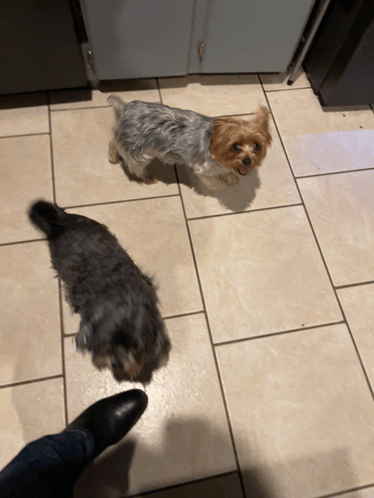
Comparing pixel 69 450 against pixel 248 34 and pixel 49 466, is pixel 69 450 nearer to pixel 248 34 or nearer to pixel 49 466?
pixel 49 466

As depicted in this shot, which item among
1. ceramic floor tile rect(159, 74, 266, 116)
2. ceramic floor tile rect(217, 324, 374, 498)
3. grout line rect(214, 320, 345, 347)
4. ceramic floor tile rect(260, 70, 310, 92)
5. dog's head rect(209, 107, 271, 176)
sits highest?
dog's head rect(209, 107, 271, 176)

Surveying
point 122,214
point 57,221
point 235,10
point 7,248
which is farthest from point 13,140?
point 235,10

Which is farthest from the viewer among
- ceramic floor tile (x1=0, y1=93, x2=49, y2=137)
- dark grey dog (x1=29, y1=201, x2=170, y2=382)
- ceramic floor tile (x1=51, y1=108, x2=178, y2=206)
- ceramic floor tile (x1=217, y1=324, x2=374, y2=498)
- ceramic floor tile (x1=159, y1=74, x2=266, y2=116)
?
ceramic floor tile (x1=159, y1=74, x2=266, y2=116)

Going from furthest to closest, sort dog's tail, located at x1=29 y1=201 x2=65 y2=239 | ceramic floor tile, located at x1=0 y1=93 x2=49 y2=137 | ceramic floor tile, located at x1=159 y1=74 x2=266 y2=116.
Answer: ceramic floor tile, located at x1=159 y1=74 x2=266 y2=116, ceramic floor tile, located at x1=0 y1=93 x2=49 y2=137, dog's tail, located at x1=29 y1=201 x2=65 y2=239

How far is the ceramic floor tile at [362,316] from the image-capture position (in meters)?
1.74

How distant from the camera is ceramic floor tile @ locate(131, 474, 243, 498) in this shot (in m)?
1.45

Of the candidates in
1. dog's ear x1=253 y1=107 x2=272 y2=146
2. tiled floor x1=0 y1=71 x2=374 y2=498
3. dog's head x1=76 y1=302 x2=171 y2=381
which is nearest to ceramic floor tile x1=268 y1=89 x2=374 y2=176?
tiled floor x1=0 y1=71 x2=374 y2=498

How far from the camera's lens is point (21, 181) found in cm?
197

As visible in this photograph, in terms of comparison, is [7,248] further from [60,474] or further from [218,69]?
[218,69]

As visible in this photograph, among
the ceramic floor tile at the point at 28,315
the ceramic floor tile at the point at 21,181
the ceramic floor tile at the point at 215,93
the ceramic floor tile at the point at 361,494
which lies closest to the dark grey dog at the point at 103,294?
the ceramic floor tile at the point at 28,315

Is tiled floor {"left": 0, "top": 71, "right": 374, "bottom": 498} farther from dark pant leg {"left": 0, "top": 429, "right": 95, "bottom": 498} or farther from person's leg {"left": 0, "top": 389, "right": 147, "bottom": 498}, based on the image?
dark pant leg {"left": 0, "top": 429, "right": 95, "bottom": 498}

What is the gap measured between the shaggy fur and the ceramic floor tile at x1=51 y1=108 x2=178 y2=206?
0.19 meters

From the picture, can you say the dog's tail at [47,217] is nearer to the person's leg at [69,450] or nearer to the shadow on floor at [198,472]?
the person's leg at [69,450]

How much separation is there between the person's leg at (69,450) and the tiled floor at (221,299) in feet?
0.31
